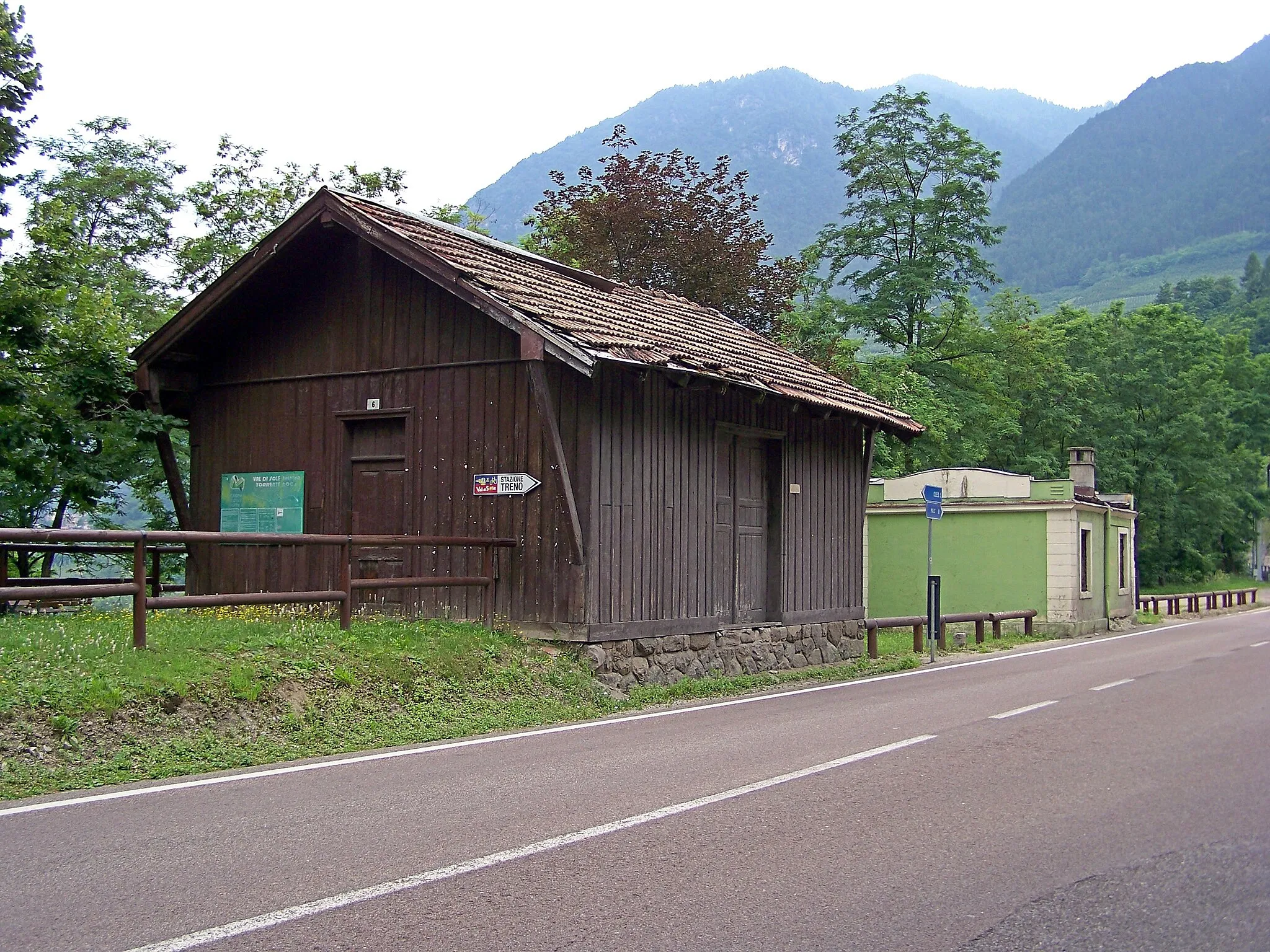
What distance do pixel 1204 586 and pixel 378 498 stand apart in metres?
58.1

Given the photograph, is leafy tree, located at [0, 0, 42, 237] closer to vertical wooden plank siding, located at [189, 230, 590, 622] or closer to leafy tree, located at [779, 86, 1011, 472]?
vertical wooden plank siding, located at [189, 230, 590, 622]

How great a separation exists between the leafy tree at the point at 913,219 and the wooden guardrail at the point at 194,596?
29.4m

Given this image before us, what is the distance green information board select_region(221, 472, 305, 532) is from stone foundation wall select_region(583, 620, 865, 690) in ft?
14.8

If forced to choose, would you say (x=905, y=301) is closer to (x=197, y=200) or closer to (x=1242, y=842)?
(x=197, y=200)

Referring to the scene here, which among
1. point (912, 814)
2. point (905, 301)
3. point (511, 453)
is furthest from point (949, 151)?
point (912, 814)

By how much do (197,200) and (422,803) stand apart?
25700mm

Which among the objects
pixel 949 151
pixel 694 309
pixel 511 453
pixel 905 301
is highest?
pixel 949 151

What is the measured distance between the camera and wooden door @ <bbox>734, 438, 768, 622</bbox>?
52.7 ft

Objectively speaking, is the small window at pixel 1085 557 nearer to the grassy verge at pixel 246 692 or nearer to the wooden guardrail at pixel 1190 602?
the wooden guardrail at pixel 1190 602

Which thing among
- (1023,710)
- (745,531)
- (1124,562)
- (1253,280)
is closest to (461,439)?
(745,531)

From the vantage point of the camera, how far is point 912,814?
686cm

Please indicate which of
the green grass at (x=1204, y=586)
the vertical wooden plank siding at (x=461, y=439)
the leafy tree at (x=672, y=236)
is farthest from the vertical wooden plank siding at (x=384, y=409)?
the green grass at (x=1204, y=586)

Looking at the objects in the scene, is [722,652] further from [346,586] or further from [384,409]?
[346,586]

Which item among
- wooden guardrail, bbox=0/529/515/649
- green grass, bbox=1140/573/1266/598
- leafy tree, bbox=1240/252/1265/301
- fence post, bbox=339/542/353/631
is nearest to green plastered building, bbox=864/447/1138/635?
wooden guardrail, bbox=0/529/515/649
